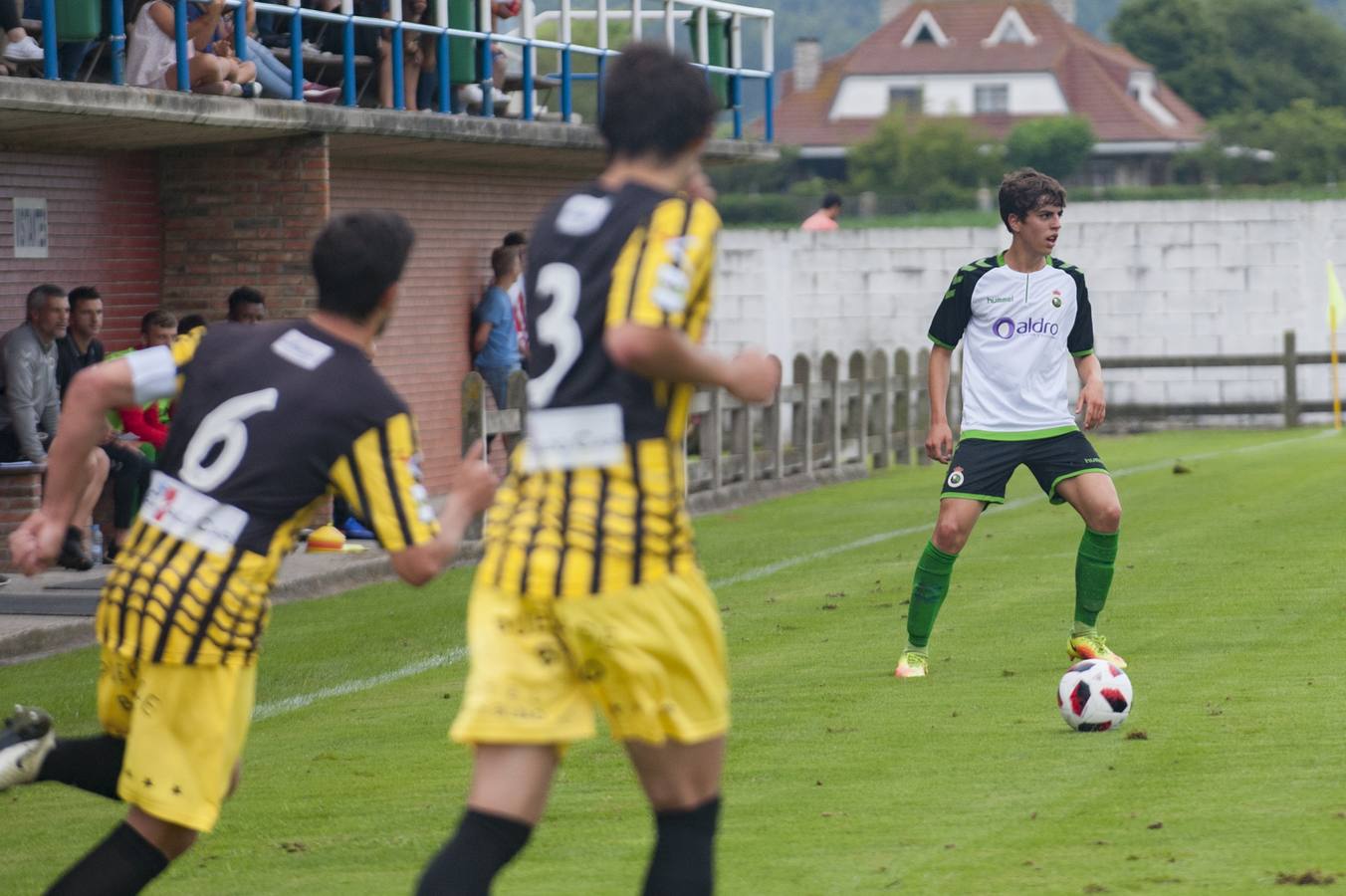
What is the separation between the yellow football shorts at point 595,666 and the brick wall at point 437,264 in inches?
586

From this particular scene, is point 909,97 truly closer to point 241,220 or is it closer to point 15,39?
point 241,220

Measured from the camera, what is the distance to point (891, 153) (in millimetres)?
88250

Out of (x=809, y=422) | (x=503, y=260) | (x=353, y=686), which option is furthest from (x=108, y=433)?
(x=809, y=422)

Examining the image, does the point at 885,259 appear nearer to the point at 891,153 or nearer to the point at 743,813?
the point at 743,813

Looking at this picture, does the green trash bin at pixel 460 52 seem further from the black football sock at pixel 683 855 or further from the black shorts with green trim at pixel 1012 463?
the black football sock at pixel 683 855

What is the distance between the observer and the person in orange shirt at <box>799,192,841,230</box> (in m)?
31.0

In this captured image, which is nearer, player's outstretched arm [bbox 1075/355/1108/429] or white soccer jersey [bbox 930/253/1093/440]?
player's outstretched arm [bbox 1075/355/1108/429]

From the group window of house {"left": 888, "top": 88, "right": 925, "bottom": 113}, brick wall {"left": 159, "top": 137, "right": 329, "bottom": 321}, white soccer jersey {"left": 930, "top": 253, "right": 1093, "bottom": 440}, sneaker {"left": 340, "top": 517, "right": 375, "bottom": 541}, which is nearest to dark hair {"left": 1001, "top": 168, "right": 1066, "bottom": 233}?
white soccer jersey {"left": 930, "top": 253, "right": 1093, "bottom": 440}

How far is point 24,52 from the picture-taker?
536 inches

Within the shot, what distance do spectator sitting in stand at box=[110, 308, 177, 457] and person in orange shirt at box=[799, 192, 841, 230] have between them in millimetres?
17065

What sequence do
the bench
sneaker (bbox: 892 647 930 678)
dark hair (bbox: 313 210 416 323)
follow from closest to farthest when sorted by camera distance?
dark hair (bbox: 313 210 416 323)
sneaker (bbox: 892 647 930 678)
the bench

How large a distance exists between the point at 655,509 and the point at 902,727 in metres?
4.28

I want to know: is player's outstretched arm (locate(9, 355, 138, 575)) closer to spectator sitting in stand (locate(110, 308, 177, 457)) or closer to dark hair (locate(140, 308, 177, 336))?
spectator sitting in stand (locate(110, 308, 177, 457))

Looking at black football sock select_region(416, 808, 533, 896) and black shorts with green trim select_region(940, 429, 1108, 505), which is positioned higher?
black shorts with green trim select_region(940, 429, 1108, 505)
